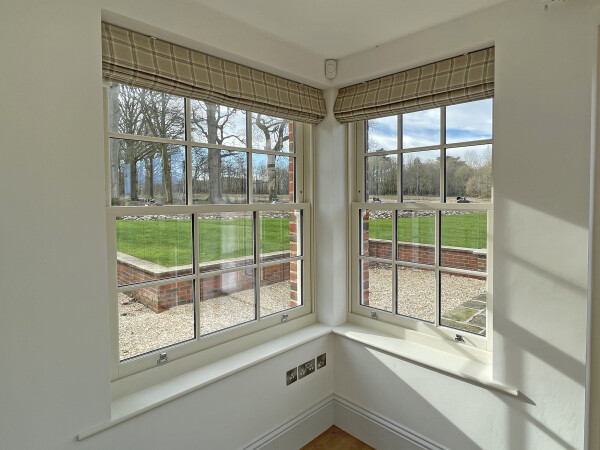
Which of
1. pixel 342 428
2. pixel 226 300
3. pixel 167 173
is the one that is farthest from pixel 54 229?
pixel 342 428

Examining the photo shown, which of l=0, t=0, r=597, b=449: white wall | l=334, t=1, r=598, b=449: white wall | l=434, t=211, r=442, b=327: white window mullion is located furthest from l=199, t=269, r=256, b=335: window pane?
l=334, t=1, r=598, b=449: white wall

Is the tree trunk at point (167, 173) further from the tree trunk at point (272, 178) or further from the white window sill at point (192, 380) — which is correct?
the white window sill at point (192, 380)

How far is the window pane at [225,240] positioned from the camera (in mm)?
2049

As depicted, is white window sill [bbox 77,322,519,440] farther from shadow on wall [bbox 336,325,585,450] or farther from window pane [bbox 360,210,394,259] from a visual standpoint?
window pane [bbox 360,210,394,259]

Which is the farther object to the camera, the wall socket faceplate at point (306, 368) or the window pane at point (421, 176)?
the wall socket faceplate at point (306, 368)

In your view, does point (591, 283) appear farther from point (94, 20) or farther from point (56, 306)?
point (94, 20)

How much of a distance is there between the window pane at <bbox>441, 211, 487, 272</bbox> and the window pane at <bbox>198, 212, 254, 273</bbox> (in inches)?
47.9

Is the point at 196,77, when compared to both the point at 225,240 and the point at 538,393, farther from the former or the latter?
the point at 538,393

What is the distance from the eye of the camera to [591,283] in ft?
5.29

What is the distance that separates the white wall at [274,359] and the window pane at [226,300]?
340mm

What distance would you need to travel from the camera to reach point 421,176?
228cm

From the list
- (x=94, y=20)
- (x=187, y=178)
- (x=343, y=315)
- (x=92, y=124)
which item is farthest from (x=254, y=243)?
(x=94, y=20)

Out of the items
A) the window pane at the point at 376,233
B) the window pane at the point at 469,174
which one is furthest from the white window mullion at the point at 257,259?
the window pane at the point at 469,174

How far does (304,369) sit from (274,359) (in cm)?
31
